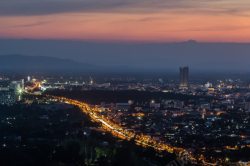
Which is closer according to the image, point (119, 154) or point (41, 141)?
point (119, 154)

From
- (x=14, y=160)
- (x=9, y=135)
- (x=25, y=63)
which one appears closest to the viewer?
(x=14, y=160)

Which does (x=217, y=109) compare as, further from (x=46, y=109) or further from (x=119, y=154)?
(x=119, y=154)

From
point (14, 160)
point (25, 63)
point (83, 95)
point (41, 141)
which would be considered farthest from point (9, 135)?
point (25, 63)

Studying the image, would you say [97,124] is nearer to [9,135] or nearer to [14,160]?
[9,135]

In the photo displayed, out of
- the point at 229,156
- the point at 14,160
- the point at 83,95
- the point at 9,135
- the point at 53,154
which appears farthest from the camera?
the point at 83,95

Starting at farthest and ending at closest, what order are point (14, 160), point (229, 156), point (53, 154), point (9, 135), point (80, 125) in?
point (80, 125) → point (9, 135) → point (229, 156) → point (53, 154) → point (14, 160)

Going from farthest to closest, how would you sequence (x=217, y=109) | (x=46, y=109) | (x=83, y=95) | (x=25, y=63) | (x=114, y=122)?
(x=25, y=63)
(x=83, y=95)
(x=217, y=109)
(x=46, y=109)
(x=114, y=122)

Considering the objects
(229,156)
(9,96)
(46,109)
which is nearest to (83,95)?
(9,96)

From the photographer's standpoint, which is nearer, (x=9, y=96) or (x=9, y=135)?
(x=9, y=135)

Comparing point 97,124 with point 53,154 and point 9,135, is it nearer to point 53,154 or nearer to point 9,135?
point 9,135
